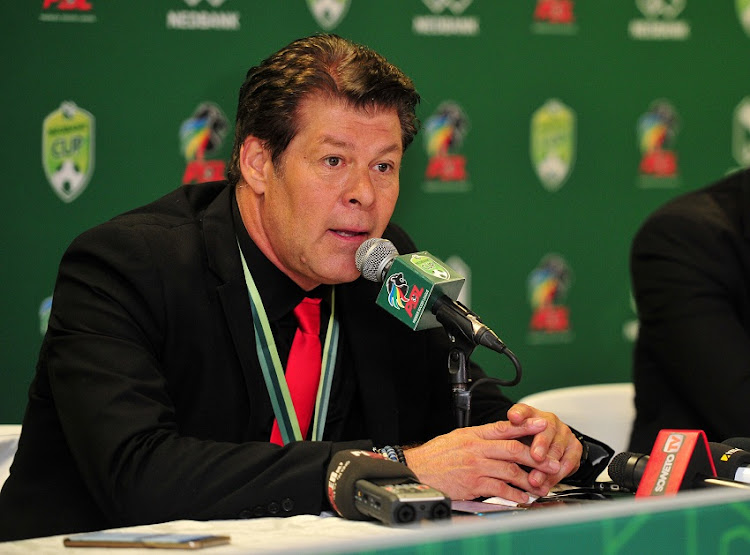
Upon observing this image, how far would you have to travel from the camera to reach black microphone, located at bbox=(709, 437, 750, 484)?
1.59m

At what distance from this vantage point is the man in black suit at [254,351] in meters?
1.78

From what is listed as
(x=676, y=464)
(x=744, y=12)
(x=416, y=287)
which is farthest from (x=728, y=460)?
(x=744, y=12)

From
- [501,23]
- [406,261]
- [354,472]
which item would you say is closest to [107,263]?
[406,261]

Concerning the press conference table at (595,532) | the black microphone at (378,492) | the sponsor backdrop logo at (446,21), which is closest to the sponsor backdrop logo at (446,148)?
the sponsor backdrop logo at (446,21)

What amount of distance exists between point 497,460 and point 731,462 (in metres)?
0.41

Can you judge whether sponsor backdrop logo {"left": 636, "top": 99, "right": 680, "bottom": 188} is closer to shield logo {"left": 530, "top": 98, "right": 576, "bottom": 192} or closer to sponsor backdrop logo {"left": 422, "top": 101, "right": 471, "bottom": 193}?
shield logo {"left": 530, "top": 98, "right": 576, "bottom": 192}

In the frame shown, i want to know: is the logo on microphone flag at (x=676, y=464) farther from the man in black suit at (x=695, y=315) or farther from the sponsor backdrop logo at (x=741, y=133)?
the sponsor backdrop logo at (x=741, y=133)

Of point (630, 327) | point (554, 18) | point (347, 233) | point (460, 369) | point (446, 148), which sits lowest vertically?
point (630, 327)

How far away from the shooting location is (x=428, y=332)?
2529 mm

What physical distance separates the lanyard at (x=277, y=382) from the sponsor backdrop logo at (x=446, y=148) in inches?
57.3

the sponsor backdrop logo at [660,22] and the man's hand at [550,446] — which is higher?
the sponsor backdrop logo at [660,22]

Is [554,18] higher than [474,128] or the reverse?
higher

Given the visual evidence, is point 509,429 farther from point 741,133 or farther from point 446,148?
point 741,133

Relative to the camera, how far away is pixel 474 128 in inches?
144
